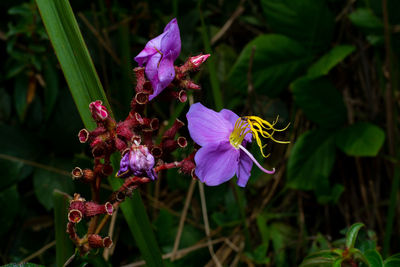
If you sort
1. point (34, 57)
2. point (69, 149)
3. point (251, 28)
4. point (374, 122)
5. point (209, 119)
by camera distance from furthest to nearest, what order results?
point (251, 28)
point (374, 122)
point (69, 149)
point (34, 57)
point (209, 119)

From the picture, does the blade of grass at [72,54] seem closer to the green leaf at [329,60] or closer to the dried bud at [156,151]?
the dried bud at [156,151]

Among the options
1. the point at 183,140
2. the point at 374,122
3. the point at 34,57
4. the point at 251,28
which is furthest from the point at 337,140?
the point at 34,57

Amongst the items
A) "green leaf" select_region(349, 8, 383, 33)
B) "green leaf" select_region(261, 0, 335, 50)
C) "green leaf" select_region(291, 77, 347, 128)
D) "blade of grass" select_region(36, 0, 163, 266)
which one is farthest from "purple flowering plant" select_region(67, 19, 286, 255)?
"green leaf" select_region(349, 8, 383, 33)

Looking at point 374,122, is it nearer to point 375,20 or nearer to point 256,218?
point 375,20

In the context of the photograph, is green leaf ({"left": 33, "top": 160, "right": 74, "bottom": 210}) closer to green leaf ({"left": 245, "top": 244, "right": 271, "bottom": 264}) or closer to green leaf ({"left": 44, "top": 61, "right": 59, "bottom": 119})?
green leaf ({"left": 44, "top": 61, "right": 59, "bottom": 119})

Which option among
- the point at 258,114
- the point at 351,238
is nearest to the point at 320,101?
the point at 258,114

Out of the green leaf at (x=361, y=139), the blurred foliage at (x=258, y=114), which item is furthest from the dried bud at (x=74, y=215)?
the green leaf at (x=361, y=139)
